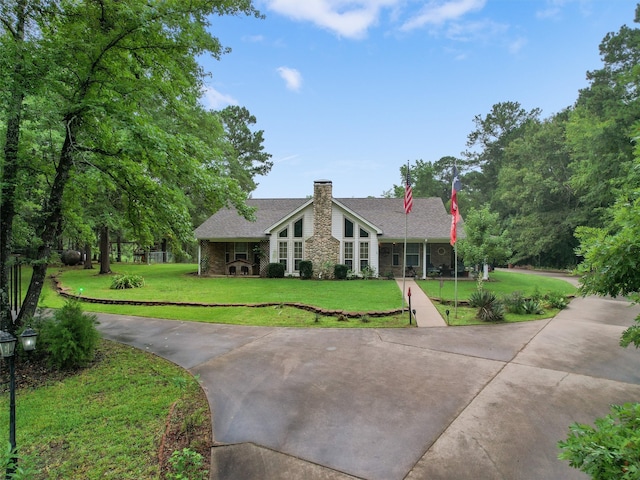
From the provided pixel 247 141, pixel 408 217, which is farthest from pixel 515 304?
pixel 247 141

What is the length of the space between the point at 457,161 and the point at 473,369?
192 feet

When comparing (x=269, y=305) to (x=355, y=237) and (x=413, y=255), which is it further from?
(x=413, y=255)

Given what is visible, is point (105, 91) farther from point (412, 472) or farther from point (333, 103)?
point (333, 103)

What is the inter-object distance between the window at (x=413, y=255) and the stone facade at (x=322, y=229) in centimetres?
502

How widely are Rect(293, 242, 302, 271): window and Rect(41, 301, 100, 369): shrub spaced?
49.6 feet

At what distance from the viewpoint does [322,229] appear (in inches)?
811

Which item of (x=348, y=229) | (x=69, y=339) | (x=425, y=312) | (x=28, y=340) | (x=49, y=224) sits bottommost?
(x=425, y=312)

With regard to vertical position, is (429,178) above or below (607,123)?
above

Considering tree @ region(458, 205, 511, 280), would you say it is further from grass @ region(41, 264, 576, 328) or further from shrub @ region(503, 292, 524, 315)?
shrub @ region(503, 292, 524, 315)

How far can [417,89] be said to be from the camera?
Answer: 18078mm

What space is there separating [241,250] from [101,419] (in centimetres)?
1904

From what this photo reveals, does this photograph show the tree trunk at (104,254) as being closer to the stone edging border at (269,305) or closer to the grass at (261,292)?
the grass at (261,292)

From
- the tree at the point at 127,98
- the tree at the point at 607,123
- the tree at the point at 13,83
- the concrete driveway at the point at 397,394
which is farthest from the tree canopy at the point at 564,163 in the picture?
the tree at the point at 13,83


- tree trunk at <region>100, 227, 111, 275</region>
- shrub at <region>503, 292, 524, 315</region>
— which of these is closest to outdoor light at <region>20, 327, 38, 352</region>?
shrub at <region>503, 292, 524, 315</region>
